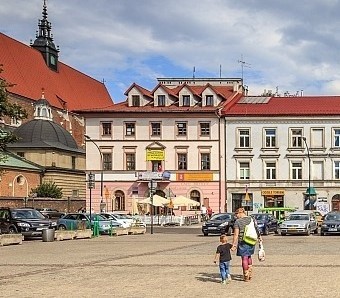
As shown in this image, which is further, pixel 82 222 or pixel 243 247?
pixel 82 222

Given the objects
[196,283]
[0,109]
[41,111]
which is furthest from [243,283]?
[41,111]

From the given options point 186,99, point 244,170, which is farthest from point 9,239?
point 186,99

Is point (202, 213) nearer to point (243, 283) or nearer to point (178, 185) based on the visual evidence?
point (178, 185)

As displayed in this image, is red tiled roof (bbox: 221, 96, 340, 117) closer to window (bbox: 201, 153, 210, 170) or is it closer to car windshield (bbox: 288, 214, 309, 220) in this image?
window (bbox: 201, 153, 210, 170)

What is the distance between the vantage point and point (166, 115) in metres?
68.6

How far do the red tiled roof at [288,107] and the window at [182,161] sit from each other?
5769mm

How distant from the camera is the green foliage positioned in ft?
257

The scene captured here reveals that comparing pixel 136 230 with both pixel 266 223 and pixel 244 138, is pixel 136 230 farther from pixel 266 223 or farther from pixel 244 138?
pixel 244 138

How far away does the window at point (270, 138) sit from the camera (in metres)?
67.2

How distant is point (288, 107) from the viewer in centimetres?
6956

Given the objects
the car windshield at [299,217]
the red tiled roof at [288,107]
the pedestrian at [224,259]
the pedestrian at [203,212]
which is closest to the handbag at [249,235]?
the pedestrian at [224,259]

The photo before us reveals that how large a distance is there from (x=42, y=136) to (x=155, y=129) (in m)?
26.8

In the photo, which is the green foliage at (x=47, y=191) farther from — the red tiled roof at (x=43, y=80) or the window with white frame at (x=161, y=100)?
the red tiled roof at (x=43, y=80)

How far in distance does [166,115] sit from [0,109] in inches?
1354
